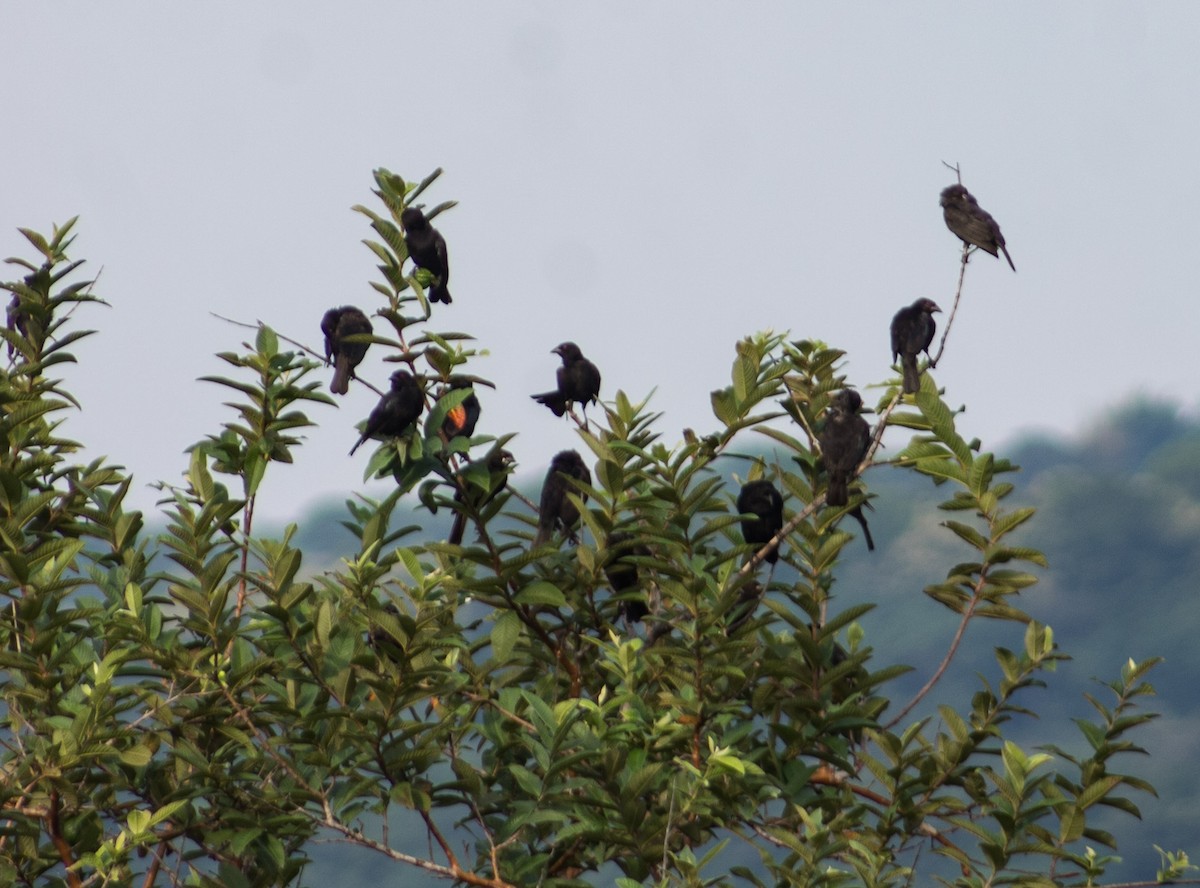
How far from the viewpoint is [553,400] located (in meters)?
7.93

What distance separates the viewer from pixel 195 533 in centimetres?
589

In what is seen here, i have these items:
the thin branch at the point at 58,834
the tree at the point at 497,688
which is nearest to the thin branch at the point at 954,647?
the tree at the point at 497,688

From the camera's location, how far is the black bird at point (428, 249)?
6.45 metres

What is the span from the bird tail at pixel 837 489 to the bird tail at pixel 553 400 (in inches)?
83.9

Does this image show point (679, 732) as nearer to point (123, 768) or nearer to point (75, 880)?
point (123, 768)

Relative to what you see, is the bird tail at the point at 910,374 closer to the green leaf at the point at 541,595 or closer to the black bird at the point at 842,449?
the black bird at the point at 842,449

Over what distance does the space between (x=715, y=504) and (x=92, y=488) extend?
3.07 meters

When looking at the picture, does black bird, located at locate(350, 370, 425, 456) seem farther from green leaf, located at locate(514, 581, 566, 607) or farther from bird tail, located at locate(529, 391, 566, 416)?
bird tail, located at locate(529, 391, 566, 416)

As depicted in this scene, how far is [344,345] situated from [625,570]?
175 centimetres

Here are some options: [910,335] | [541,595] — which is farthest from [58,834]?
[910,335]

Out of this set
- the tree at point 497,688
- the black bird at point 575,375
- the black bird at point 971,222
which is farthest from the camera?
the black bird at point 575,375

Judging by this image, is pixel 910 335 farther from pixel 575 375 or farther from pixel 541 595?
pixel 541 595

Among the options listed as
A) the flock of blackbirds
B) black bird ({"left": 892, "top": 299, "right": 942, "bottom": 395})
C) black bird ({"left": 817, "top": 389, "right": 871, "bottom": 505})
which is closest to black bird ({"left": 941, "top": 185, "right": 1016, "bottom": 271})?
the flock of blackbirds

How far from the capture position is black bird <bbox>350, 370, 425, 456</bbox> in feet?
19.0
